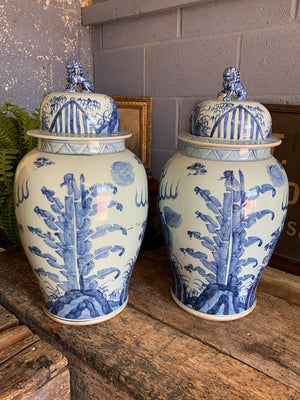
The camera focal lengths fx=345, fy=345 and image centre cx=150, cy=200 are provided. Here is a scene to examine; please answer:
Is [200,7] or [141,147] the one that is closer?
[200,7]

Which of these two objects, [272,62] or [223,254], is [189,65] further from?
[223,254]

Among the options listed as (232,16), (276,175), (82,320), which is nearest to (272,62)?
(232,16)

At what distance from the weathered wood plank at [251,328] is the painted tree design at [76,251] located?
0.11m

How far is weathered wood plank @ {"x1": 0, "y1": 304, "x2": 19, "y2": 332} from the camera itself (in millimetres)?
667

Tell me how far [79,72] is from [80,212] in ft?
0.92

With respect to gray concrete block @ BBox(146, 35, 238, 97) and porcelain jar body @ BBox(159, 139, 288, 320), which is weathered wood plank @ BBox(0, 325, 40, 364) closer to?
porcelain jar body @ BBox(159, 139, 288, 320)

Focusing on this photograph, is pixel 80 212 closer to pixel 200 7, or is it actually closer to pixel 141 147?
pixel 141 147

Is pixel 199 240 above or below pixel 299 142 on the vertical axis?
below

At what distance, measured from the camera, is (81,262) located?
0.62 m

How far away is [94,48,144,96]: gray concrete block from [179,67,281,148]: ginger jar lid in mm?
575

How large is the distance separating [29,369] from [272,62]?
0.84m

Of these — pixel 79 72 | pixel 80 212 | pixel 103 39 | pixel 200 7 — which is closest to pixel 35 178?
pixel 80 212

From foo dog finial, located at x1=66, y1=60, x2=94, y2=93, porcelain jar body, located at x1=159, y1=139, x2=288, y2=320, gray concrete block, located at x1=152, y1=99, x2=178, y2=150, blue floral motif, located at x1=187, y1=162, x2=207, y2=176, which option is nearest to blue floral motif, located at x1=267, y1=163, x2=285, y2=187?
porcelain jar body, located at x1=159, y1=139, x2=288, y2=320

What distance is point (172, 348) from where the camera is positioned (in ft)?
2.02
